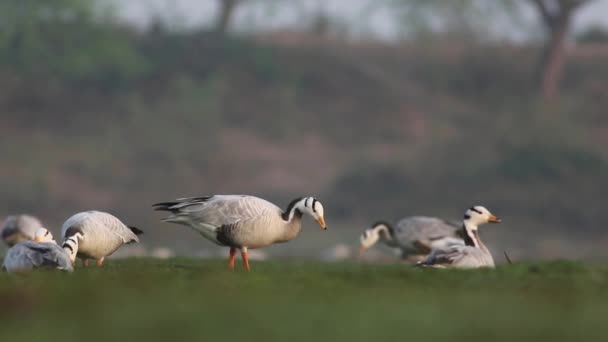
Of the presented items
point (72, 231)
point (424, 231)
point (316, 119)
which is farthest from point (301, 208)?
point (316, 119)

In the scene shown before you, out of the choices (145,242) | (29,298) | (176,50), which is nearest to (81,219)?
(29,298)

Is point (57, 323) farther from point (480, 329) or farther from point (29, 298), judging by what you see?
point (480, 329)

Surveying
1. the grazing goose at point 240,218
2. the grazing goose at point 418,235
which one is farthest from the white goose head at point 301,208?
the grazing goose at point 418,235

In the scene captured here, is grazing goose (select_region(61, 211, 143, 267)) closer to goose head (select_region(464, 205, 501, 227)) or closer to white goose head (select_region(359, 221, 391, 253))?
goose head (select_region(464, 205, 501, 227))

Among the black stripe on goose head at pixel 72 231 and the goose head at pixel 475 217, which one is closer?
the black stripe on goose head at pixel 72 231

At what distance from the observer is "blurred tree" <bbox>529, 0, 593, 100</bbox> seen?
66.9 m

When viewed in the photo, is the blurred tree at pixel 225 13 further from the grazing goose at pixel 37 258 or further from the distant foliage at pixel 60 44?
the grazing goose at pixel 37 258

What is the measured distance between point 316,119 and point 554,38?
13915mm

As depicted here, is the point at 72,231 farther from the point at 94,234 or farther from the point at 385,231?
the point at 385,231

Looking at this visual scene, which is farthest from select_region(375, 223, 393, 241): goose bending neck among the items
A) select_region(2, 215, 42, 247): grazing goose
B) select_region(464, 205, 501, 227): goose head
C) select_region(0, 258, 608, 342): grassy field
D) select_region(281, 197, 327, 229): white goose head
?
select_region(0, 258, 608, 342): grassy field

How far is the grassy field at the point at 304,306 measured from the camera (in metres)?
8.47

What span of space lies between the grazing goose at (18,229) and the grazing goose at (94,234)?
5766mm

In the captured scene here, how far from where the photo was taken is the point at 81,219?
55.1 ft

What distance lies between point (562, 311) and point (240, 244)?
7.25 metres
